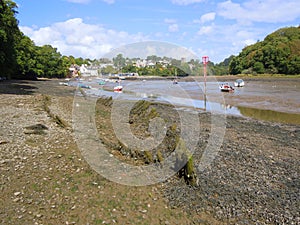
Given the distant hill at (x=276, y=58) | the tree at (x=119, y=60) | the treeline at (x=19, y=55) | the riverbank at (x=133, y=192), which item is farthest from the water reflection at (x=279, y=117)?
the distant hill at (x=276, y=58)

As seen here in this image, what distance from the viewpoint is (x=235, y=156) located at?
1073cm

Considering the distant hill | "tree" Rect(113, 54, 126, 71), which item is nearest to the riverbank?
"tree" Rect(113, 54, 126, 71)

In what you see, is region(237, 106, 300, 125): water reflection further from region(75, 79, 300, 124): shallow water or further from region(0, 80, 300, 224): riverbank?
region(0, 80, 300, 224): riverbank

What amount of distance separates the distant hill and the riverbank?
4539 inches

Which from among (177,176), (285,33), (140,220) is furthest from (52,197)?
(285,33)

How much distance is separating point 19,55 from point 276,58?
359ft

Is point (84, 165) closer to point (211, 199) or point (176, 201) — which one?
point (176, 201)

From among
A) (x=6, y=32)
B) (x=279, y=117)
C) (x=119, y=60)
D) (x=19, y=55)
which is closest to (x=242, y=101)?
(x=279, y=117)

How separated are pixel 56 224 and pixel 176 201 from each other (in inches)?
124

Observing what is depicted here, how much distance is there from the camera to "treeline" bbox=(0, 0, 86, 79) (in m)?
28.6

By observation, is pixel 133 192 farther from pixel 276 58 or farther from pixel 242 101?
pixel 276 58

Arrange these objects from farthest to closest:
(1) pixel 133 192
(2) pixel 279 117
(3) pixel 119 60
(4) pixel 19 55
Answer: (4) pixel 19 55
(2) pixel 279 117
(3) pixel 119 60
(1) pixel 133 192

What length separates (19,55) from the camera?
65.2m

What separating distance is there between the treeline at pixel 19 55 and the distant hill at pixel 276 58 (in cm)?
9549
